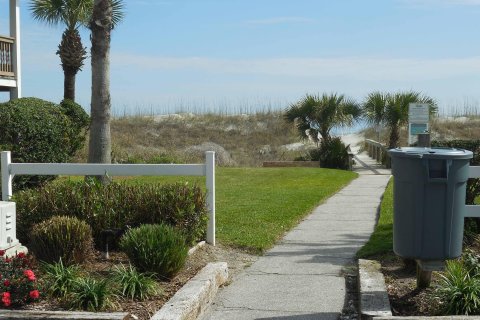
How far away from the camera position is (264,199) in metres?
15.2

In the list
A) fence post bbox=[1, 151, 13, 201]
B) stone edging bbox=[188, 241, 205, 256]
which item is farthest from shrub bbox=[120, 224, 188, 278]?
fence post bbox=[1, 151, 13, 201]

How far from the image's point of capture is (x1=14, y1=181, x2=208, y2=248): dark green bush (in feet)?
28.9

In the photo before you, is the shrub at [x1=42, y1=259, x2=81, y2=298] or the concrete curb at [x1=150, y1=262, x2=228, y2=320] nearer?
the concrete curb at [x1=150, y1=262, x2=228, y2=320]

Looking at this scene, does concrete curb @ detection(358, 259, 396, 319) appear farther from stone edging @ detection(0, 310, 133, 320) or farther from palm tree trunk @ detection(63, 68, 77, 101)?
palm tree trunk @ detection(63, 68, 77, 101)

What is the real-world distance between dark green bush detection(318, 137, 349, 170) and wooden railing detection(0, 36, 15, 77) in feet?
40.1

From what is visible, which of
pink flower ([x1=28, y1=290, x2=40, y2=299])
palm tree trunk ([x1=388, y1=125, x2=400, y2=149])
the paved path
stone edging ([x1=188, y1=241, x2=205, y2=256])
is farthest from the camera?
palm tree trunk ([x1=388, y1=125, x2=400, y2=149])

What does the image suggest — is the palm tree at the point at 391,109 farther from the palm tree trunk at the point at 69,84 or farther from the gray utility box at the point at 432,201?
the gray utility box at the point at 432,201

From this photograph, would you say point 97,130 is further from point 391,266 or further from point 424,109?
point 424,109

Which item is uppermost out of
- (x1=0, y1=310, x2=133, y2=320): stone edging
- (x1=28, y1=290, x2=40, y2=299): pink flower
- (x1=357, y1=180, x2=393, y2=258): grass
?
(x1=28, y1=290, x2=40, y2=299): pink flower

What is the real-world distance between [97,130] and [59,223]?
384 cm

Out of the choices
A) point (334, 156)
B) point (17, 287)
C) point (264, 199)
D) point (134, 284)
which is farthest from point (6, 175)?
point (334, 156)

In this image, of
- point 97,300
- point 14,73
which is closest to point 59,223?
point 97,300

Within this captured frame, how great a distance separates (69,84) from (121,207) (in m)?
20.3

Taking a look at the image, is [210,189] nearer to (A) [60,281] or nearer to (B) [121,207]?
(B) [121,207]
